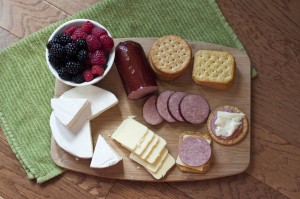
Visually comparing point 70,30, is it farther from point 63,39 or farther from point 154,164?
point 154,164

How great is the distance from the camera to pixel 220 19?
5.03 feet

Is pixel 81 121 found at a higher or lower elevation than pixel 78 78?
lower

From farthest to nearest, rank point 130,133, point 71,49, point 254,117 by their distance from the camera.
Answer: point 254,117, point 130,133, point 71,49

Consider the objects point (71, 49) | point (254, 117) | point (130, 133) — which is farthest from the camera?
point (254, 117)

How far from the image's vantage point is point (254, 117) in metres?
1.46

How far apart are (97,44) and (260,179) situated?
0.68m

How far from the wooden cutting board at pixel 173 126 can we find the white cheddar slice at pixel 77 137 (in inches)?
1.5

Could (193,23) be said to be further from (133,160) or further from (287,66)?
(133,160)

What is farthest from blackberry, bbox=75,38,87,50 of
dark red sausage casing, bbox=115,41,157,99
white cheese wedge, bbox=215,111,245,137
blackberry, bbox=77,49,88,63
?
white cheese wedge, bbox=215,111,245,137

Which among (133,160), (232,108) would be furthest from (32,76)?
(232,108)

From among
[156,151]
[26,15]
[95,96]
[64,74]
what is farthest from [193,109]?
[26,15]

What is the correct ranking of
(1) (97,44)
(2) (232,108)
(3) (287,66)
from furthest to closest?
(3) (287,66)
(2) (232,108)
(1) (97,44)

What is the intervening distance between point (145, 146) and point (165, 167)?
93 millimetres

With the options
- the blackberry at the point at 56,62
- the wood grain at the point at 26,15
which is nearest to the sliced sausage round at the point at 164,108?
the blackberry at the point at 56,62
